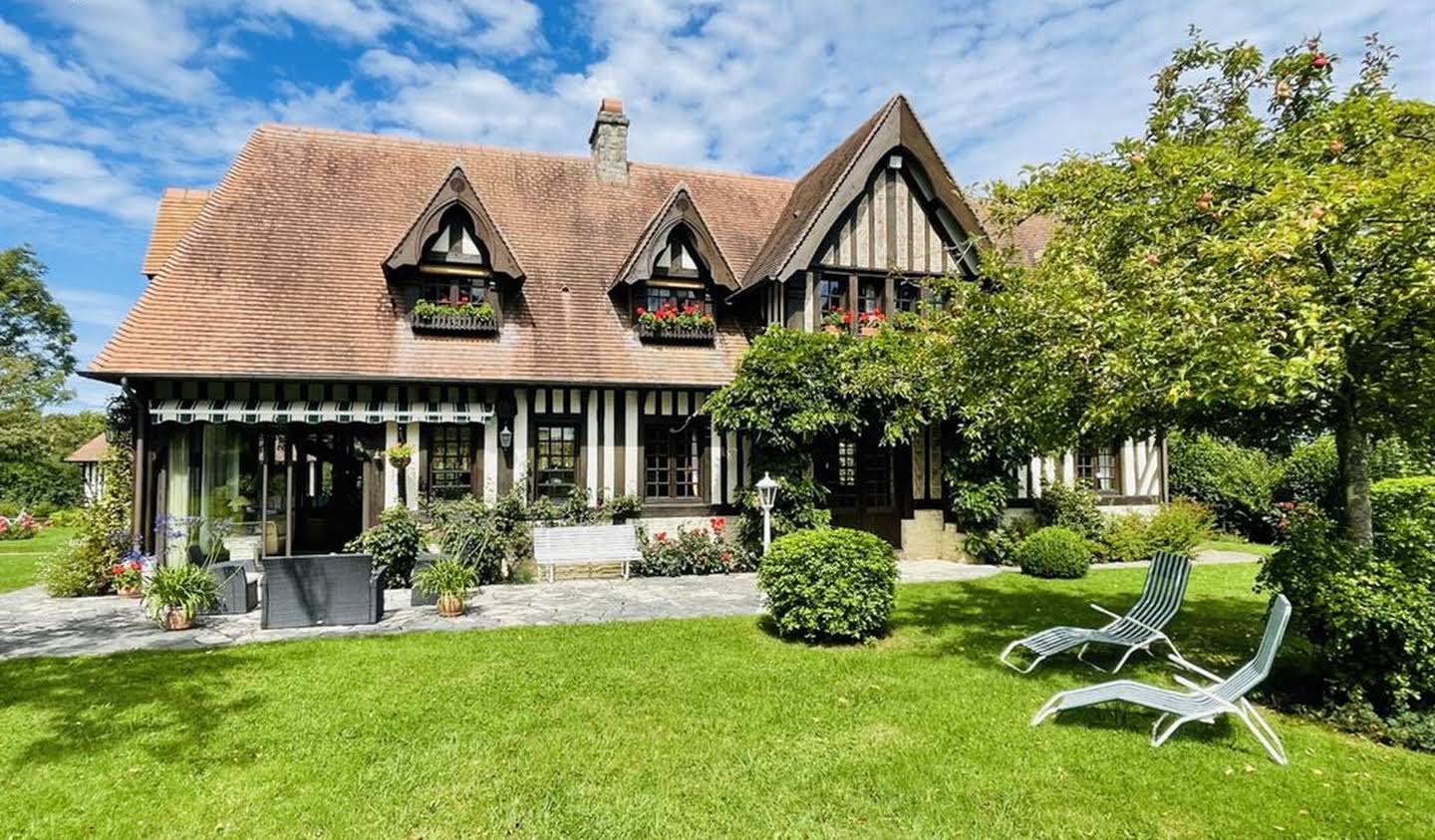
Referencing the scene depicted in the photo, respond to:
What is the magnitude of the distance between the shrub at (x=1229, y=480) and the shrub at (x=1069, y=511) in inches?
178

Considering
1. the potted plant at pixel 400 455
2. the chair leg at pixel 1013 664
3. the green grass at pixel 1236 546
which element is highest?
the potted plant at pixel 400 455

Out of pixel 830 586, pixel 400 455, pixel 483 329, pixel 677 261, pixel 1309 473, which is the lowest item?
pixel 830 586

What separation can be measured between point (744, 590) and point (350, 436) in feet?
26.6

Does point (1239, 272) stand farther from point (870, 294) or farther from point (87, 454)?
point (87, 454)

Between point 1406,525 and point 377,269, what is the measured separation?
1553 centimetres

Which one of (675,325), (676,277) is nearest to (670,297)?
(676,277)

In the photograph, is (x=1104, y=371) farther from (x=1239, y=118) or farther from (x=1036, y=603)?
(x=1036, y=603)

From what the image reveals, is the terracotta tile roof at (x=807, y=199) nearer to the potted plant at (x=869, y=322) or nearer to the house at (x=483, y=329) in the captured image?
the house at (x=483, y=329)

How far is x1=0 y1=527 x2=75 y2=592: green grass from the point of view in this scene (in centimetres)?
1356

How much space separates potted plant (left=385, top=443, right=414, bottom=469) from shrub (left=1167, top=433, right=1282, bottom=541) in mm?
17959

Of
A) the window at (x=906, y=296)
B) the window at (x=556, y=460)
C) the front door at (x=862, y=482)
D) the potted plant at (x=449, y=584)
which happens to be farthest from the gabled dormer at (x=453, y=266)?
the window at (x=906, y=296)

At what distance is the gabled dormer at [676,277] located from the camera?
47.2 feet

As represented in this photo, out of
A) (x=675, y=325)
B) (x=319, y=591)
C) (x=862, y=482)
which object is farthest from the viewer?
(x=862, y=482)

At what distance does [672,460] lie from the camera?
14156mm
